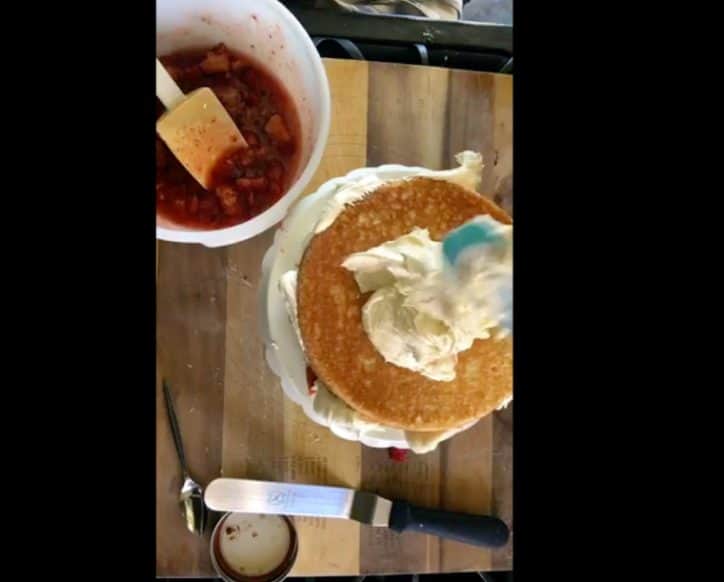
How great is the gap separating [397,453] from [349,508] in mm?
85

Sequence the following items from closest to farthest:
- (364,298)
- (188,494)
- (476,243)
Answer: (476,243), (364,298), (188,494)

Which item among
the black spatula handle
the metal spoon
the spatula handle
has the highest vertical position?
the spatula handle

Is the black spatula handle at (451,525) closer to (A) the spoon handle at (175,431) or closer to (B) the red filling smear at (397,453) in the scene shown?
(B) the red filling smear at (397,453)

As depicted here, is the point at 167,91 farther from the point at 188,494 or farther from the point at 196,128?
the point at 188,494

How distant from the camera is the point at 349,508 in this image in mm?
883

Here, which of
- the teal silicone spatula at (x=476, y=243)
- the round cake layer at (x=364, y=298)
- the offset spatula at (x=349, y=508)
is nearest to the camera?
the teal silicone spatula at (x=476, y=243)

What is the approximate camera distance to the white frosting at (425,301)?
590mm

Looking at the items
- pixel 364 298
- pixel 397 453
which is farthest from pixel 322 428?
pixel 364 298

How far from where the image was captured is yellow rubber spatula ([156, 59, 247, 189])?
76 centimetres

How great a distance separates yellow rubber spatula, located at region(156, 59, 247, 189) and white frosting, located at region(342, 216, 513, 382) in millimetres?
187

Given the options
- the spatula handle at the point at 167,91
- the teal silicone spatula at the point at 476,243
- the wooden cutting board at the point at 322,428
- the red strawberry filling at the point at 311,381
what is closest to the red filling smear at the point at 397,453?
the wooden cutting board at the point at 322,428

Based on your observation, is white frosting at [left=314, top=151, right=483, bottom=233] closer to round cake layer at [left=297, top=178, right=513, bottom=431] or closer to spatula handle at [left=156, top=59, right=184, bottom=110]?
round cake layer at [left=297, top=178, right=513, bottom=431]

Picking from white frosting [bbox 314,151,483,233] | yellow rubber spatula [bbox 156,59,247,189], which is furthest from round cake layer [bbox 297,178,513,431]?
yellow rubber spatula [bbox 156,59,247,189]
